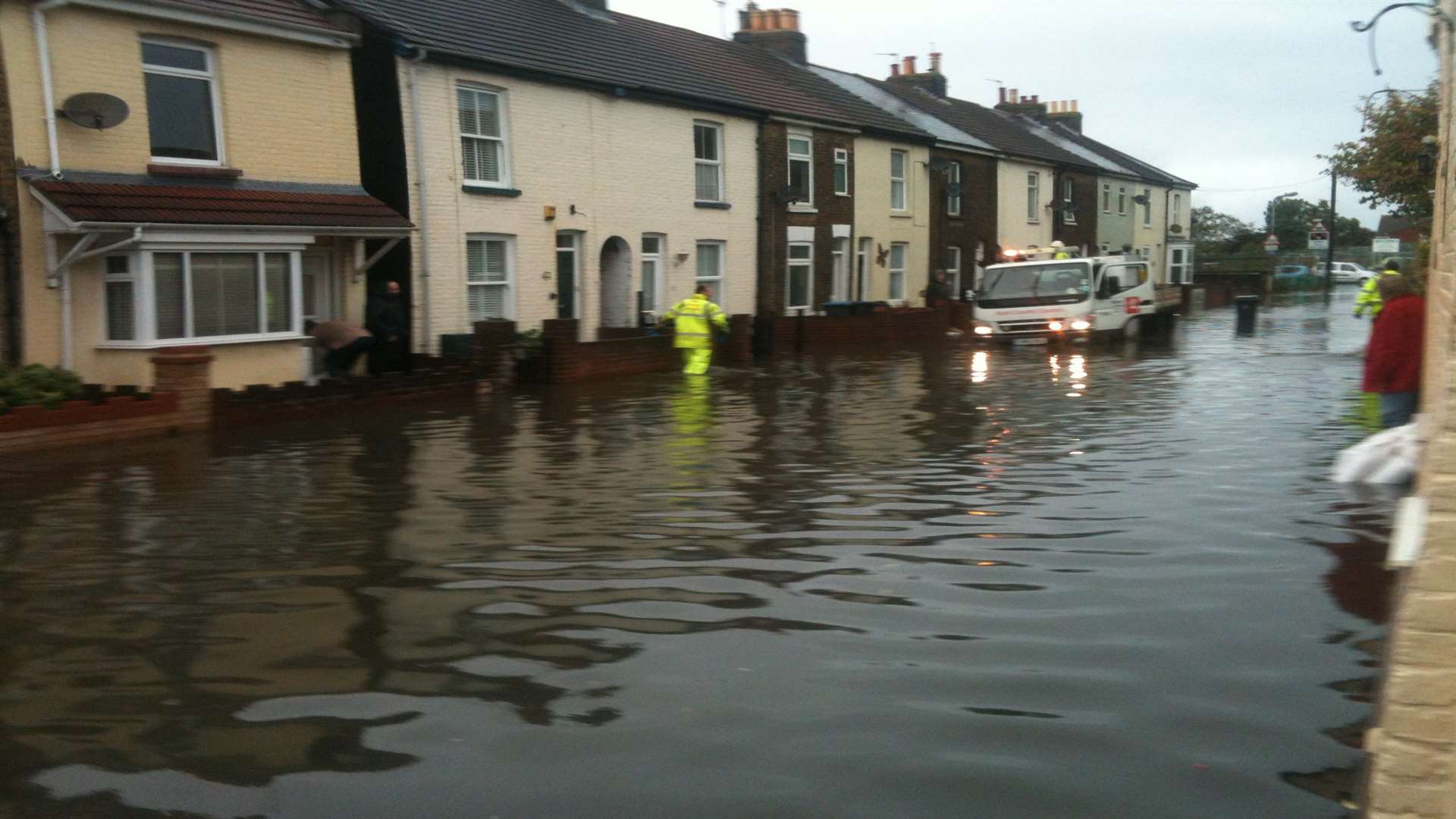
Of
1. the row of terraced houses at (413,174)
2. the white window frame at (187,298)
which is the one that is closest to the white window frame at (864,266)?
the row of terraced houses at (413,174)

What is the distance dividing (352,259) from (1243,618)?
16.3 meters

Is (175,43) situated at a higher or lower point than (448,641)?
higher

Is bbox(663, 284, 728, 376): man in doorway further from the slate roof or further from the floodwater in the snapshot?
the floodwater

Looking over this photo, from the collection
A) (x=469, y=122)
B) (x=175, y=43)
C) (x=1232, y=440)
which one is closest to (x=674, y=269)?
(x=469, y=122)

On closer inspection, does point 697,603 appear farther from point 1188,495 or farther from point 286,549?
point 1188,495

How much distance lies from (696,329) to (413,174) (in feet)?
16.6

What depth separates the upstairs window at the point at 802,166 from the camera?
31.2 meters

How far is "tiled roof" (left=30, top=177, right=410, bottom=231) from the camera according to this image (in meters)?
15.5

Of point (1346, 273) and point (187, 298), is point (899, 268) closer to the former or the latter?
point (187, 298)

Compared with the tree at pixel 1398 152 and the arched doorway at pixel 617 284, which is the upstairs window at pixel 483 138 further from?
the tree at pixel 1398 152

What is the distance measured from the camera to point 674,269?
27.1 metres

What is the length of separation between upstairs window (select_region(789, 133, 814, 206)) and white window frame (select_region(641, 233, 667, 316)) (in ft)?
17.1

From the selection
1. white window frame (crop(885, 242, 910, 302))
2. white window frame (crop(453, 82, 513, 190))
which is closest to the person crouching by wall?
white window frame (crop(453, 82, 513, 190))

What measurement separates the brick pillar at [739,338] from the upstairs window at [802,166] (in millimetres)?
5838
